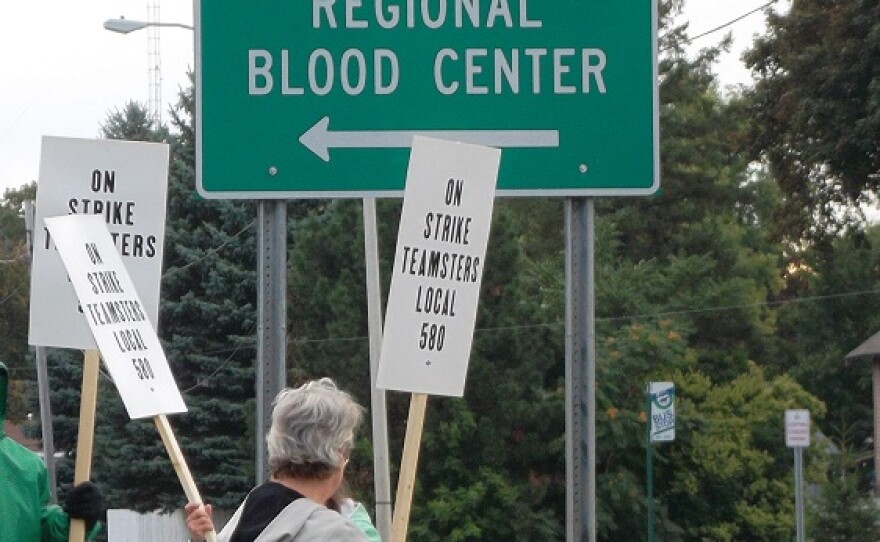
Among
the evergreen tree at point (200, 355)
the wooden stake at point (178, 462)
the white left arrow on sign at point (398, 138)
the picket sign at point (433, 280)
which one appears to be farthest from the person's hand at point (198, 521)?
the evergreen tree at point (200, 355)

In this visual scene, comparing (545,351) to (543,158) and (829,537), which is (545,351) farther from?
(543,158)

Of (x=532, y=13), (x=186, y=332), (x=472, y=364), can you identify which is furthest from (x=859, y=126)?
(x=532, y=13)

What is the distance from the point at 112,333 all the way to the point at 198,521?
91 centimetres

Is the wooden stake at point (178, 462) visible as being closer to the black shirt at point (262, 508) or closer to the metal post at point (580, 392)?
the black shirt at point (262, 508)

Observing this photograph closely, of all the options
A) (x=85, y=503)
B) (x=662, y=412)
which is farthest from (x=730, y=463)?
(x=85, y=503)

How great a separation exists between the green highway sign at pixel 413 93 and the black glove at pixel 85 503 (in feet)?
3.34

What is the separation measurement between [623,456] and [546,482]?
2106 mm

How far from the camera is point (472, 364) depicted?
1300 inches

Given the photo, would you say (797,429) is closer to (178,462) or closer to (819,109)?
(819,109)

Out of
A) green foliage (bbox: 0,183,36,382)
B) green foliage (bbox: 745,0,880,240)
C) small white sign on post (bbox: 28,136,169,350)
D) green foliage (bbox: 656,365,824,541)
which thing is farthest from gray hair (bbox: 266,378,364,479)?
green foliage (bbox: 0,183,36,382)

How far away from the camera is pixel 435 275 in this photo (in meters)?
4.96

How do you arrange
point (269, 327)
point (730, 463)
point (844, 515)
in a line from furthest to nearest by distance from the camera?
1. point (730, 463)
2. point (844, 515)
3. point (269, 327)

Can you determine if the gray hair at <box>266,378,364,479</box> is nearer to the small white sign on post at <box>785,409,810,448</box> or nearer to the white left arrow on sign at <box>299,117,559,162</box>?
the white left arrow on sign at <box>299,117,559,162</box>

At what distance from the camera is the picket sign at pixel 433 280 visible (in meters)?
4.91
